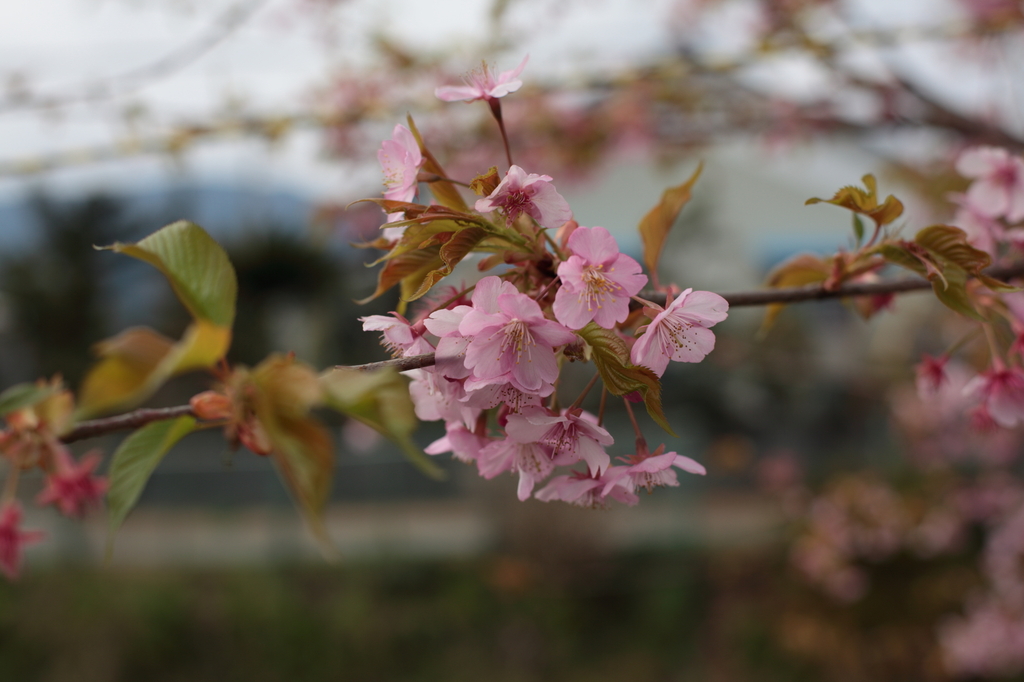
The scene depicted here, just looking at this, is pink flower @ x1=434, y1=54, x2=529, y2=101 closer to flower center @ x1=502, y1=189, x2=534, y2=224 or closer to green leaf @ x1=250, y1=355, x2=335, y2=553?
flower center @ x1=502, y1=189, x2=534, y2=224

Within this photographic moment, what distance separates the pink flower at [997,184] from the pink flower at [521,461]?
616mm

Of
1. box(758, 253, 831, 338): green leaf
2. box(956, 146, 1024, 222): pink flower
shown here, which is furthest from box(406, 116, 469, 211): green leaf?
box(956, 146, 1024, 222): pink flower

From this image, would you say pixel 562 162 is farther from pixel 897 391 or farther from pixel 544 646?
pixel 544 646

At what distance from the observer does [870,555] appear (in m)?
3.74

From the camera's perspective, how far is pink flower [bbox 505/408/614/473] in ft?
1.77

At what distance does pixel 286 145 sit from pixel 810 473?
4.64 metres

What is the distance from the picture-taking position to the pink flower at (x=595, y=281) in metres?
0.52

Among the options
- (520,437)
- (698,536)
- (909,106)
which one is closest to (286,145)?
(909,106)

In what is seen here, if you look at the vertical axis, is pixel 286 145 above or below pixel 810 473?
above

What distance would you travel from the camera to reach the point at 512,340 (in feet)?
1.66

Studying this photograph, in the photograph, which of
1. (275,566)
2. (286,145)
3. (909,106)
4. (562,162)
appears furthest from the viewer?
(275,566)

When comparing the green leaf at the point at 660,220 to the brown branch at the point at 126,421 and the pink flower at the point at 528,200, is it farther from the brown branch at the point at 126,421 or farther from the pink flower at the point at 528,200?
the brown branch at the point at 126,421

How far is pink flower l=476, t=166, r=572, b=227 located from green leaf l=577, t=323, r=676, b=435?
101 millimetres

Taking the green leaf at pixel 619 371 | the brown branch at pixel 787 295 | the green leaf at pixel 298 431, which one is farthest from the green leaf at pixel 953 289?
the green leaf at pixel 298 431
